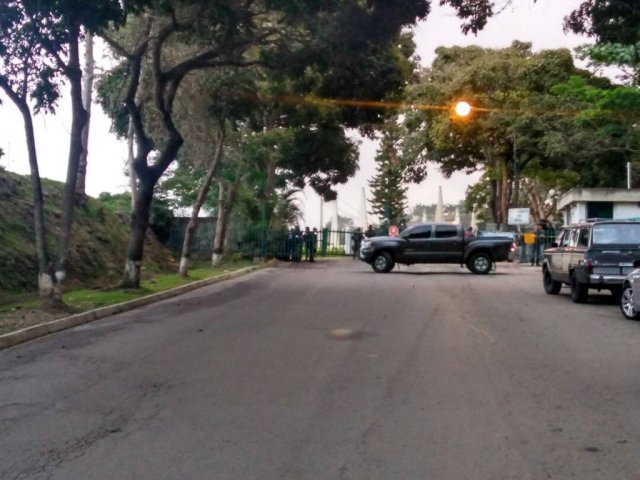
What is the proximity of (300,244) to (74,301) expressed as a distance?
22500 millimetres

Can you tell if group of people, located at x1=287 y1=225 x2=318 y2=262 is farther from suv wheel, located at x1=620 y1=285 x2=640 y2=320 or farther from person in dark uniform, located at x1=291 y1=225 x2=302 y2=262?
suv wheel, located at x1=620 y1=285 x2=640 y2=320

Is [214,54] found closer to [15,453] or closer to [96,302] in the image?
[96,302]

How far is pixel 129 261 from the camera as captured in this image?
20.6m

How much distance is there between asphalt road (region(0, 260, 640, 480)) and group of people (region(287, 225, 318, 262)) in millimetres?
23463

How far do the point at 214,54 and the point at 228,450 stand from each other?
47.3 feet

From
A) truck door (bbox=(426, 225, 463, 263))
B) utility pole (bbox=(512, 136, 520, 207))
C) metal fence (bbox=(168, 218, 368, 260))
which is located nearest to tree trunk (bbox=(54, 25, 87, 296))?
truck door (bbox=(426, 225, 463, 263))

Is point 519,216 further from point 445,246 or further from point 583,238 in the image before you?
point 583,238

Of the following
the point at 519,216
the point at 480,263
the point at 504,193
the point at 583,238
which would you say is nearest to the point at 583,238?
the point at 583,238

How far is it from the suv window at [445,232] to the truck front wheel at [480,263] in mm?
1037

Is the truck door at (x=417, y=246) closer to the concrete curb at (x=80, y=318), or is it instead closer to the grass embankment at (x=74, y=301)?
the grass embankment at (x=74, y=301)

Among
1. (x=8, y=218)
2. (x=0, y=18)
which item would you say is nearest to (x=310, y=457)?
(x=0, y=18)

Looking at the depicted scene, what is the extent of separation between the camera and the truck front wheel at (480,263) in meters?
29.5

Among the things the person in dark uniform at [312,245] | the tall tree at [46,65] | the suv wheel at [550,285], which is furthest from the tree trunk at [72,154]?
the person in dark uniform at [312,245]

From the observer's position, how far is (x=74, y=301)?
1753 cm
